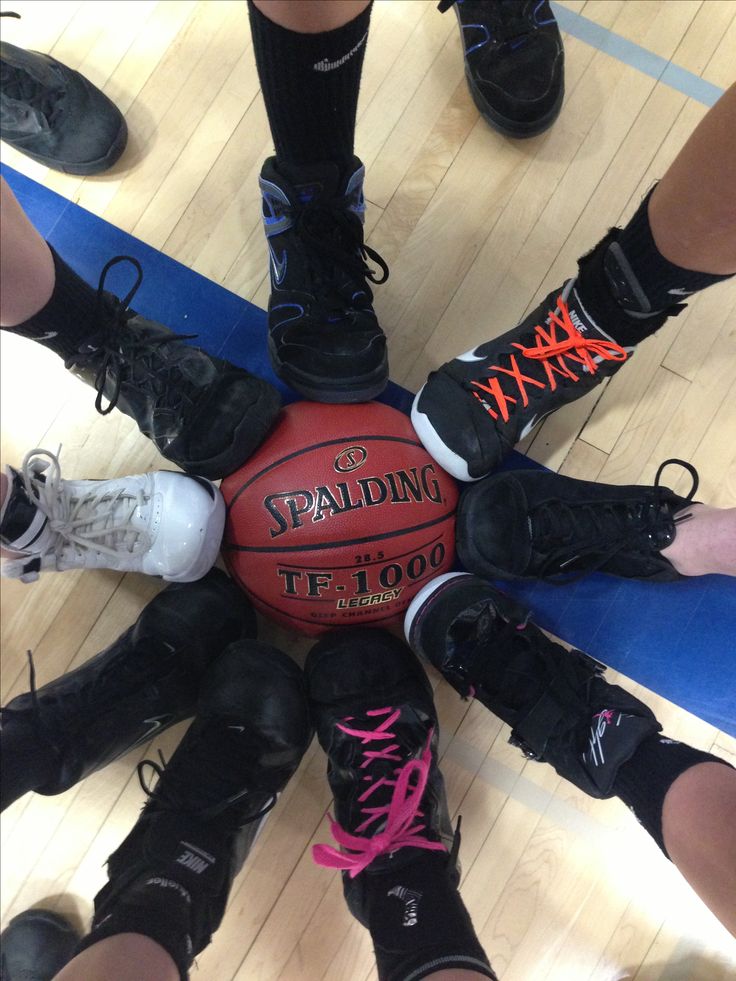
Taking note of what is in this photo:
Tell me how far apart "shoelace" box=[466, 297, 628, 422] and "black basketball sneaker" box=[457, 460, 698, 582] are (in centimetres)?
14

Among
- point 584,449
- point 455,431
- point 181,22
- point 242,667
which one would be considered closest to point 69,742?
point 242,667

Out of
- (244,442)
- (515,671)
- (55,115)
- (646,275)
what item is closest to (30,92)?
(55,115)

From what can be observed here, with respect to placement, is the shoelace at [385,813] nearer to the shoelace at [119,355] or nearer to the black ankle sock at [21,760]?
the black ankle sock at [21,760]

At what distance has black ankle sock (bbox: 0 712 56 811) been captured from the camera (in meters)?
0.96

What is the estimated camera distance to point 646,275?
3.08 feet

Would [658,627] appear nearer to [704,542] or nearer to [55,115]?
[704,542]

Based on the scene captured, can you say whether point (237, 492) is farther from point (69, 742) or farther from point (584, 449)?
point (584, 449)

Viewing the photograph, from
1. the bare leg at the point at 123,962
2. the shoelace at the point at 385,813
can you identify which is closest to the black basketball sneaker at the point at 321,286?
the shoelace at the point at 385,813

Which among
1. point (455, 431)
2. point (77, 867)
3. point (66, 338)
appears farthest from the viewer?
point (77, 867)

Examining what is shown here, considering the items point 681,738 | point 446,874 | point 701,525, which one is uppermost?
point 701,525

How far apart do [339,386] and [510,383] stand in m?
0.30

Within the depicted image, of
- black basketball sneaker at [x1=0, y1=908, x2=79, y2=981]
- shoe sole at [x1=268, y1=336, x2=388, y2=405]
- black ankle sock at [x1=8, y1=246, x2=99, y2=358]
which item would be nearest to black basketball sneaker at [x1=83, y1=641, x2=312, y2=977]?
black basketball sneaker at [x1=0, y1=908, x2=79, y2=981]

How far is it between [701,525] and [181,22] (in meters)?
1.43

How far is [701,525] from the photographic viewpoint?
3.71ft
